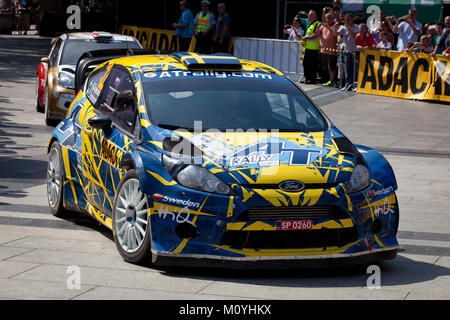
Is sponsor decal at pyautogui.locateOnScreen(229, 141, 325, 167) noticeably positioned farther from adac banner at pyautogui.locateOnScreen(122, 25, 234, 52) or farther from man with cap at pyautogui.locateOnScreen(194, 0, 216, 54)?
adac banner at pyautogui.locateOnScreen(122, 25, 234, 52)

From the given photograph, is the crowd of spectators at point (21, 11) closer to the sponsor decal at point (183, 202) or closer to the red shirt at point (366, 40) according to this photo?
the red shirt at point (366, 40)

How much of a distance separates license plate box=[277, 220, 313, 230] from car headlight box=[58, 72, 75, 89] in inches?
397

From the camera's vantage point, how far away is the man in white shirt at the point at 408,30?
22.2 metres

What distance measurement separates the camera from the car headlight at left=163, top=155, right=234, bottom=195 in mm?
6691

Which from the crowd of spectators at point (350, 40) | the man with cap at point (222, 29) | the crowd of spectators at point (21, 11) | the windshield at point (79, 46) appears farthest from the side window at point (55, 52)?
the crowd of spectators at point (21, 11)

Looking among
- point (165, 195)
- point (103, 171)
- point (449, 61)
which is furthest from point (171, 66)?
point (449, 61)

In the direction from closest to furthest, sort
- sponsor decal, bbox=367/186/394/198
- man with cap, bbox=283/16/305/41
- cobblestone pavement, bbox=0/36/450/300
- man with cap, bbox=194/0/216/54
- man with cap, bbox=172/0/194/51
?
cobblestone pavement, bbox=0/36/450/300 → sponsor decal, bbox=367/186/394/198 → man with cap, bbox=283/16/305/41 → man with cap, bbox=194/0/216/54 → man with cap, bbox=172/0/194/51

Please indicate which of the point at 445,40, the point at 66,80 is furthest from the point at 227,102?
the point at 445,40

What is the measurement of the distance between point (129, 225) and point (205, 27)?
19979 mm

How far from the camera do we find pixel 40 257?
731 centimetres

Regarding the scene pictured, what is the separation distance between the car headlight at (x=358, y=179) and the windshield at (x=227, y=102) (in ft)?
2.54

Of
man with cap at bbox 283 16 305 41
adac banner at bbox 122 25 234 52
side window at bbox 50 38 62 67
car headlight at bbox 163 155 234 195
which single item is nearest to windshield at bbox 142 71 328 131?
car headlight at bbox 163 155 234 195

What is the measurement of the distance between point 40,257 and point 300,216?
205cm
